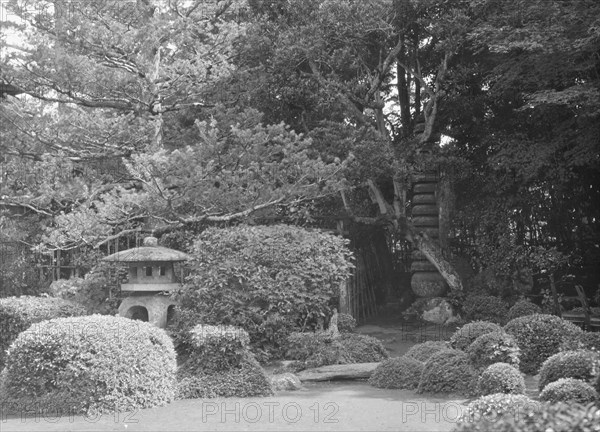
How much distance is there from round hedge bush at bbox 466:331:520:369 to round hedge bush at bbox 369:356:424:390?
31.3 inches

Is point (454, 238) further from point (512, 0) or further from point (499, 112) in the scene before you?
point (512, 0)

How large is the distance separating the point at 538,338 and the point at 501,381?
2.60 metres

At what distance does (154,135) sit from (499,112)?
837cm

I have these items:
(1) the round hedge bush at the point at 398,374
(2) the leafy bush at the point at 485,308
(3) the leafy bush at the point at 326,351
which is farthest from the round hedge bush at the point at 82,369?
(2) the leafy bush at the point at 485,308

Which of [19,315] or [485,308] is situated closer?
[19,315]

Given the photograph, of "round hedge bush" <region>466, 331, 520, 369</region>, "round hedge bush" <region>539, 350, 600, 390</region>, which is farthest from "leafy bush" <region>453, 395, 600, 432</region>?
"round hedge bush" <region>466, 331, 520, 369</region>

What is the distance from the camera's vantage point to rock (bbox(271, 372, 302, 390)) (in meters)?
8.51

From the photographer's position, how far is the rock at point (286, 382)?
27.9 feet

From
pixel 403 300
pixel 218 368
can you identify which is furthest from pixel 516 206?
pixel 218 368

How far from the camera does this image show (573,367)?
6527 mm

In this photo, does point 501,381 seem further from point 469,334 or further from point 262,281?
point 262,281

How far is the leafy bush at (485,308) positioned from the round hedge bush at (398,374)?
16.6 ft

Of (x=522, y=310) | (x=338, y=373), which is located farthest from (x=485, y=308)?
(x=338, y=373)

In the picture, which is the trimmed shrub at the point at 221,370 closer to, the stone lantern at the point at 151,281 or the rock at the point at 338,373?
the rock at the point at 338,373
